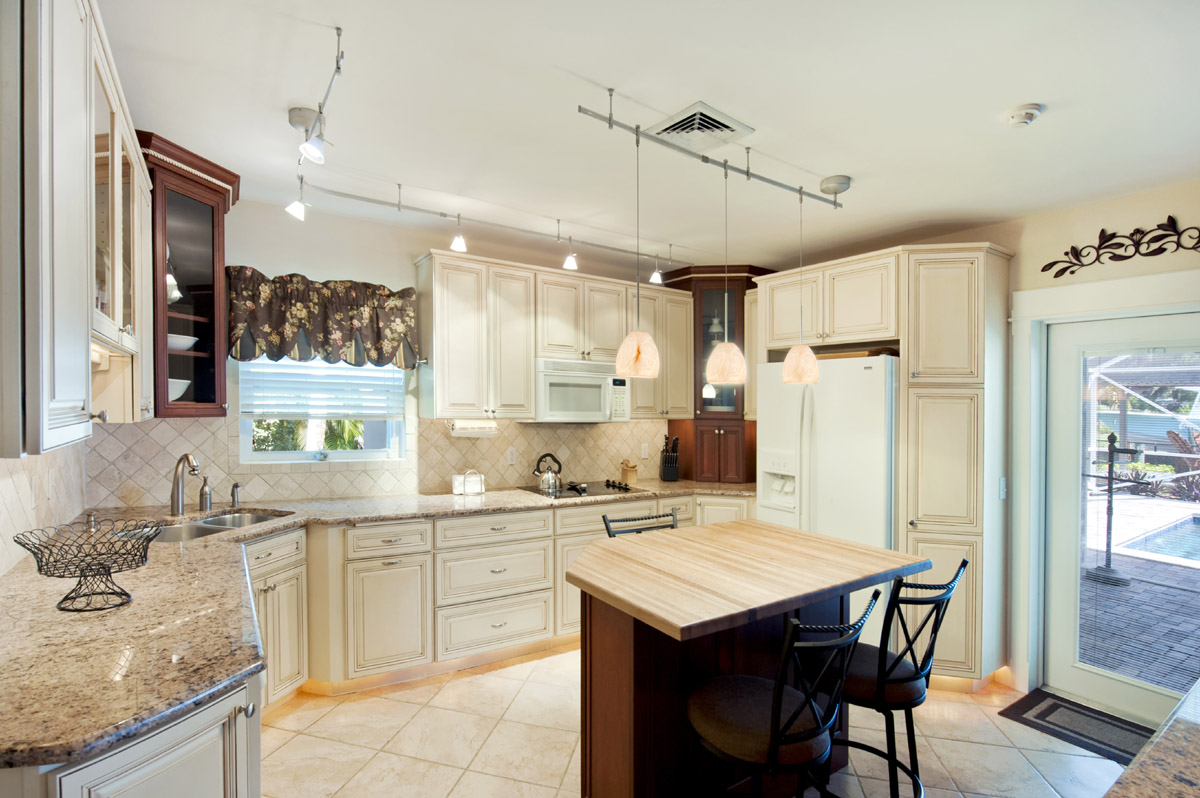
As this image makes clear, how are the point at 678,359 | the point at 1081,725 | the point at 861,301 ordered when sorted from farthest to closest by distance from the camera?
1. the point at 678,359
2. the point at 861,301
3. the point at 1081,725

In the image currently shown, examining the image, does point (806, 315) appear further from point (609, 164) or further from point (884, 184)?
point (609, 164)

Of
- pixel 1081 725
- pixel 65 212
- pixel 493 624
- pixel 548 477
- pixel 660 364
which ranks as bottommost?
pixel 1081 725

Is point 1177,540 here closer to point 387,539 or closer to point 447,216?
point 387,539

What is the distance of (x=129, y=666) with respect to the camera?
4.13ft

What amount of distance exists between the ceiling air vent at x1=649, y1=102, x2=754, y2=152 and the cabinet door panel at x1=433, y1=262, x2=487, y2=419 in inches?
67.9

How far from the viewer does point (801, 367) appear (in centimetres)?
261

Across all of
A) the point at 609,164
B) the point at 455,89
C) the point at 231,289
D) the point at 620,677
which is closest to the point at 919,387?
the point at 609,164

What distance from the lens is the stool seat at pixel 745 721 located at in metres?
1.64

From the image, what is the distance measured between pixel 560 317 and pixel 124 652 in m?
3.08

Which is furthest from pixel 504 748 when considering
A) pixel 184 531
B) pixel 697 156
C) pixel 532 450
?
pixel 697 156

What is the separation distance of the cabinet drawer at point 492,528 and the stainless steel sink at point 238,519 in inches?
32.3

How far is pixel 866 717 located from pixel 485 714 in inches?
75.1

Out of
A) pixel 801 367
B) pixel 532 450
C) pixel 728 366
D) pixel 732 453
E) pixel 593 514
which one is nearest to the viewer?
pixel 728 366

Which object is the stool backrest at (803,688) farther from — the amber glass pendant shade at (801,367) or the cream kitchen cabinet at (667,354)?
the cream kitchen cabinet at (667,354)
